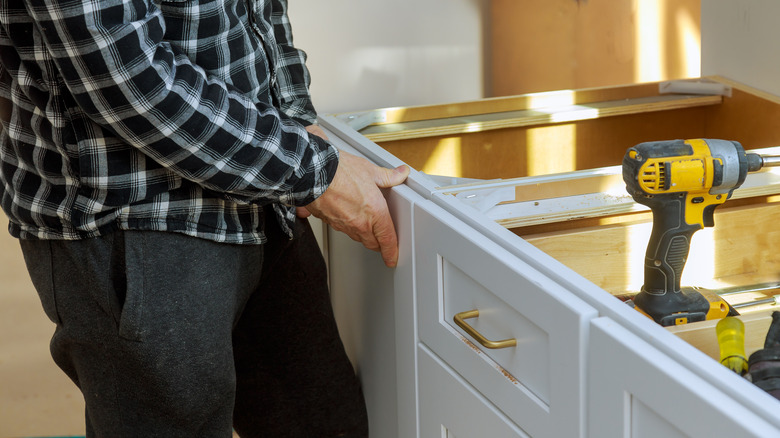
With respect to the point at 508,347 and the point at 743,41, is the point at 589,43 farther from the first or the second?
the point at 508,347

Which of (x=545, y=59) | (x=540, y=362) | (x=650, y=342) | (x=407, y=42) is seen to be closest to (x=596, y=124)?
(x=545, y=59)

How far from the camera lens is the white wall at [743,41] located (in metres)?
1.44

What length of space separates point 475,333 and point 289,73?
569 millimetres

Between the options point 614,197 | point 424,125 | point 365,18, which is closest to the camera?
point 614,197

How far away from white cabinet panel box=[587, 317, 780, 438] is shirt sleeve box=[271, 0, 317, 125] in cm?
68

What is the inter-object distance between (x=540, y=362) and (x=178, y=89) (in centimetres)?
44

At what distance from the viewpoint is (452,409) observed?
970mm

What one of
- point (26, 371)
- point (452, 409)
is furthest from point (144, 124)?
point (26, 371)

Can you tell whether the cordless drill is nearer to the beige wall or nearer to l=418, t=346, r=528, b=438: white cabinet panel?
l=418, t=346, r=528, b=438: white cabinet panel

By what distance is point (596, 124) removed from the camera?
1591mm

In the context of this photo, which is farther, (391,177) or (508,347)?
(391,177)

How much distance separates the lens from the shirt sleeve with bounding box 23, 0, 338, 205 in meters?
0.76

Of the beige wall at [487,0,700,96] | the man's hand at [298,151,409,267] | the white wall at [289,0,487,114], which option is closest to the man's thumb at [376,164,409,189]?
the man's hand at [298,151,409,267]

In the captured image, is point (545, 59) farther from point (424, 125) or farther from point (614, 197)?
point (614, 197)
